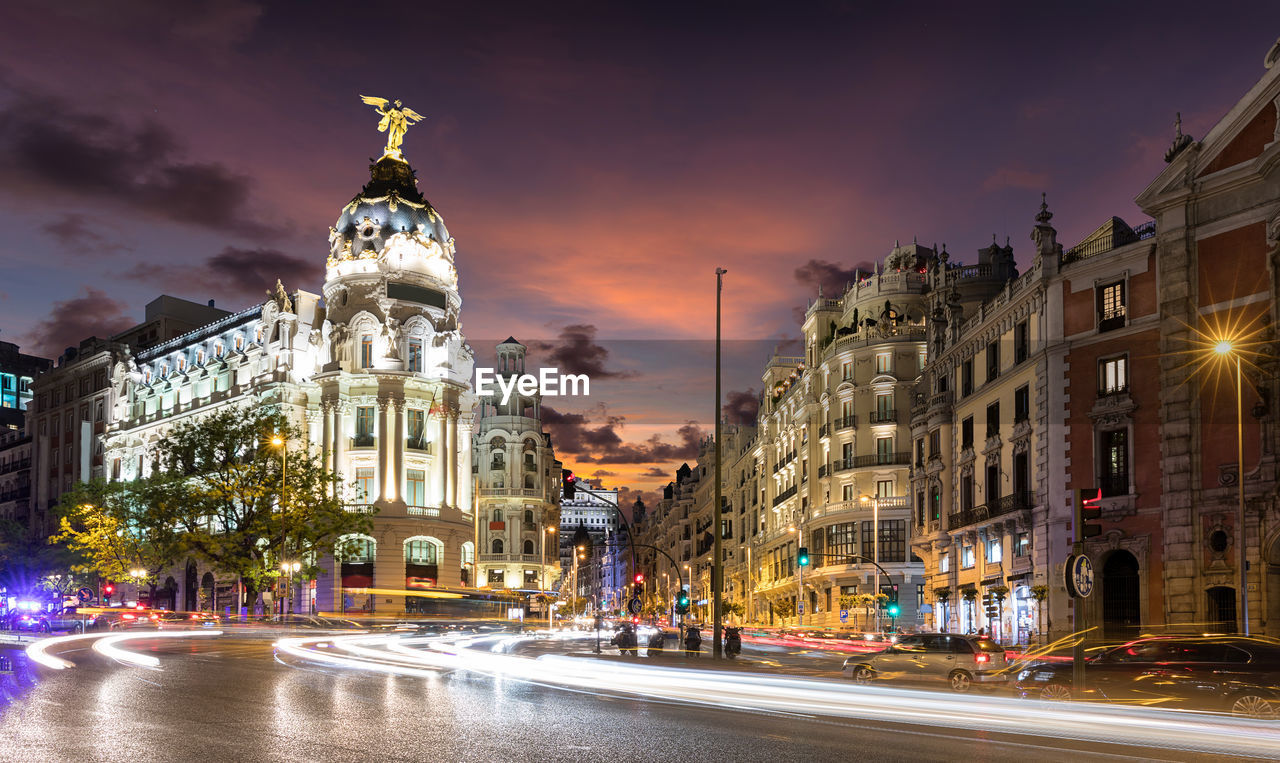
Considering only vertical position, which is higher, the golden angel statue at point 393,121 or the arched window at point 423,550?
the golden angel statue at point 393,121

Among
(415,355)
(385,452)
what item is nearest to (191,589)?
(385,452)

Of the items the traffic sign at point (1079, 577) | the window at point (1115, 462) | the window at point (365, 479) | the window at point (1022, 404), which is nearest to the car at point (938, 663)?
the traffic sign at point (1079, 577)

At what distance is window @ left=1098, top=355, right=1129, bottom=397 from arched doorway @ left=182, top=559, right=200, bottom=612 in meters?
73.4

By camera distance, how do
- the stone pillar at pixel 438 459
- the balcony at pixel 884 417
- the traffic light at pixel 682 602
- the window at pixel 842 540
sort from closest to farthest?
the traffic light at pixel 682 602
the balcony at pixel 884 417
the window at pixel 842 540
the stone pillar at pixel 438 459

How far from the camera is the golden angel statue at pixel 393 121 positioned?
90188mm

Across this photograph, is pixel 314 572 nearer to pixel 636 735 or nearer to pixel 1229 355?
pixel 1229 355

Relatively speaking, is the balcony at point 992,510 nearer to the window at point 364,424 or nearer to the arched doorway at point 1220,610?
the arched doorway at point 1220,610

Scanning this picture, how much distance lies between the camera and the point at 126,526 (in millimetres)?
76812

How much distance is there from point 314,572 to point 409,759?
57081 mm

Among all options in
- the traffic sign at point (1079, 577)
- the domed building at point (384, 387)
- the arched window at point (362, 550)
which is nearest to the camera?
the traffic sign at point (1079, 577)

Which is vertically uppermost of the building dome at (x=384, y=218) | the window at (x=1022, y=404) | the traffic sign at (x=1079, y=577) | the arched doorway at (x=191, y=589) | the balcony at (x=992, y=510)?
the building dome at (x=384, y=218)

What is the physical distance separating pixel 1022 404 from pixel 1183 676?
28143 mm

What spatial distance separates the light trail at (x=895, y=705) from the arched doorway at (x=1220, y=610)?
73.3 ft

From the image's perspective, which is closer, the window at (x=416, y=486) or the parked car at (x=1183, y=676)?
the parked car at (x=1183, y=676)
